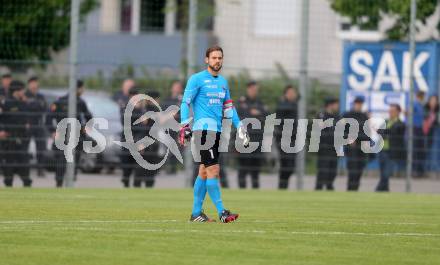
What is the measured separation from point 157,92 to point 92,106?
3034mm

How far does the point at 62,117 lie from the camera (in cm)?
2305

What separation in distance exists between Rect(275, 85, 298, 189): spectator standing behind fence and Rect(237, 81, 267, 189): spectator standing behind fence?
1.22ft

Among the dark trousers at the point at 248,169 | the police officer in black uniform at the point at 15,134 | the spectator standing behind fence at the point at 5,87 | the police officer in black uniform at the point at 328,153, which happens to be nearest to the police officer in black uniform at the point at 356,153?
the police officer in black uniform at the point at 328,153

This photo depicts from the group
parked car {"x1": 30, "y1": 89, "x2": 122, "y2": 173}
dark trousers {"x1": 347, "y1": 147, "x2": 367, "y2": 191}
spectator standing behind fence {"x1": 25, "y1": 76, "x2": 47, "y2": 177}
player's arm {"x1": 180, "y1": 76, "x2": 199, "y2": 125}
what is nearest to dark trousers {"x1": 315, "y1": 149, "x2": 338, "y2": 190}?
dark trousers {"x1": 347, "y1": 147, "x2": 367, "y2": 191}

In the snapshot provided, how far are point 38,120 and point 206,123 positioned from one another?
9.94m

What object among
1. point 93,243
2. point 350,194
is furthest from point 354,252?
point 350,194

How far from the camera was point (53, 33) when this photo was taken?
26.2 meters

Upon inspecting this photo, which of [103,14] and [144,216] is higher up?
[103,14]

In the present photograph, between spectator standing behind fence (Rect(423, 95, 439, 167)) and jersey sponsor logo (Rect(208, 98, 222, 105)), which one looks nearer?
jersey sponsor logo (Rect(208, 98, 222, 105))

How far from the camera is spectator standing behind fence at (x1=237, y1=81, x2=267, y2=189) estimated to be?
24266 mm

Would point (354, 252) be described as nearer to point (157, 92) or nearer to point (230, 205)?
point (230, 205)

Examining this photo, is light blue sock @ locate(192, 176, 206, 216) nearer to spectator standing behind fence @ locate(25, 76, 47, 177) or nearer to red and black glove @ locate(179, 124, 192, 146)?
red and black glove @ locate(179, 124, 192, 146)

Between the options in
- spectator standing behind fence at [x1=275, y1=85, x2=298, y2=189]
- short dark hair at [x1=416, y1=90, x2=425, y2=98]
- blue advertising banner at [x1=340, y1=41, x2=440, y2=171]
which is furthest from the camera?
blue advertising banner at [x1=340, y1=41, x2=440, y2=171]

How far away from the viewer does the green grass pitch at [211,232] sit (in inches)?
401
